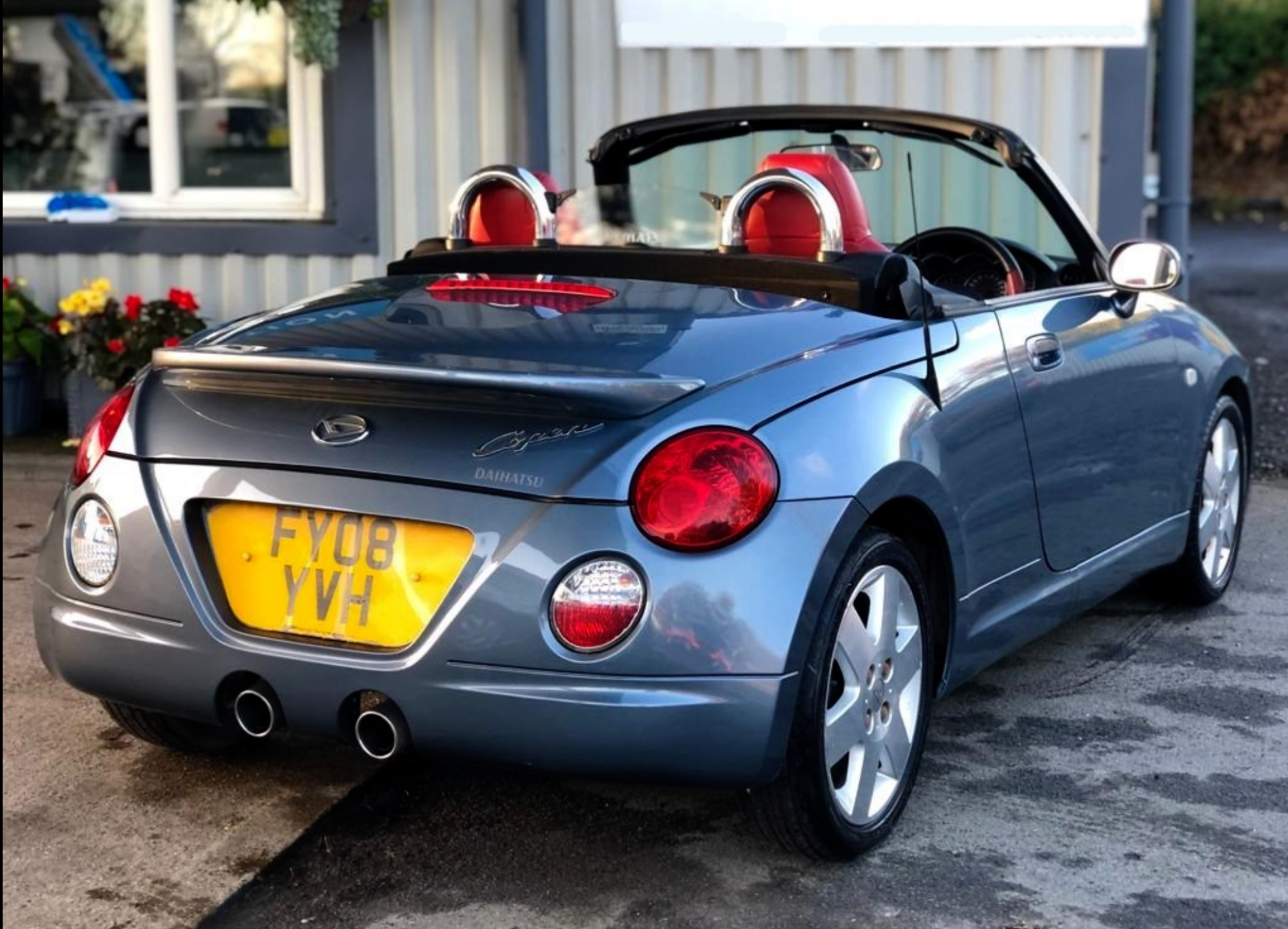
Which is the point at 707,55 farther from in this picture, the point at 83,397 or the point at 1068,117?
the point at 83,397

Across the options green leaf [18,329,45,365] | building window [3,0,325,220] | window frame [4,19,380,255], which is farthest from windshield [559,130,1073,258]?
green leaf [18,329,45,365]

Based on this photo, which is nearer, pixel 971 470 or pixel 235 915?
pixel 235 915

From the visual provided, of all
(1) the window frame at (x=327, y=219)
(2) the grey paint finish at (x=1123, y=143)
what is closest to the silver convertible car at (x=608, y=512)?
(2) the grey paint finish at (x=1123, y=143)

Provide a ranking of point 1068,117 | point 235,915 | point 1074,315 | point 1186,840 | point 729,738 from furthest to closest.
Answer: point 1068,117
point 1074,315
point 1186,840
point 235,915
point 729,738

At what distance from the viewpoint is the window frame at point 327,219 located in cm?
832

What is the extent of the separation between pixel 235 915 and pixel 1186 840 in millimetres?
1896

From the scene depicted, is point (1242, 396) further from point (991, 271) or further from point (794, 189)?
point (794, 189)

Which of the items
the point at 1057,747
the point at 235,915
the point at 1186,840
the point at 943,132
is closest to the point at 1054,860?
the point at 1186,840

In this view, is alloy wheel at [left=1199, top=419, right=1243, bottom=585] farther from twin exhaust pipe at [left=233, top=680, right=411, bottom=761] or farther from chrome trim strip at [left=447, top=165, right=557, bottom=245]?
twin exhaust pipe at [left=233, top=680, right=411, bottom=761]

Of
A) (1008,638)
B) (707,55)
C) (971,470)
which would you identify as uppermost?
(707,55)

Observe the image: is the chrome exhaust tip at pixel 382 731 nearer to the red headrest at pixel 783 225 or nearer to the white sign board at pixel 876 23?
the red headrest at pixel 783 225

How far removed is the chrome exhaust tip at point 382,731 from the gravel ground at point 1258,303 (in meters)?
5.33

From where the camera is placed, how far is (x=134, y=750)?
170 inches

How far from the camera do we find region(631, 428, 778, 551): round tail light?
10.5 feet
